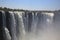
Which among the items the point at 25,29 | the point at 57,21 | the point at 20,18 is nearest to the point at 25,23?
the point at 25,29

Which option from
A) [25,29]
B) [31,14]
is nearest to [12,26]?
[25,29]

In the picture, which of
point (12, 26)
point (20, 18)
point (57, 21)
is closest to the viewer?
point (12, 26)

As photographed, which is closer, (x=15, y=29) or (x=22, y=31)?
(x=15, y=29)

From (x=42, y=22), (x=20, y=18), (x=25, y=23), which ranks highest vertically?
(x=20, y=18)

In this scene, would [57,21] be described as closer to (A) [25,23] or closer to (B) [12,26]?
(A) [25,23]

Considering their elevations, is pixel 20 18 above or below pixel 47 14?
above

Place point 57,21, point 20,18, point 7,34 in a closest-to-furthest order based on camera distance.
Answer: point 7,34 → point 20,18 → point 57,21

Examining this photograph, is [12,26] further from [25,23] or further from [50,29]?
[50,29]
